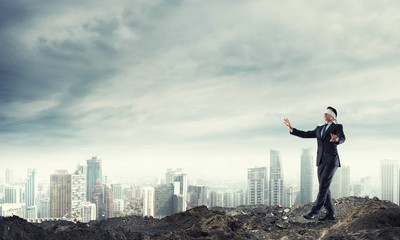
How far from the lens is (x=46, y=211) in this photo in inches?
1239

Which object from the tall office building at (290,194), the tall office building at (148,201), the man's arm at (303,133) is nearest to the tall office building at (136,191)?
the tall office building at (148,201)

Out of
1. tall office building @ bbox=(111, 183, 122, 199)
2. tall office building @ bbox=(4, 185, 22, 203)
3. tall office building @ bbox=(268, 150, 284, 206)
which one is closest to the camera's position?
tall office building @ bbox=(268, 150, 284, 206)

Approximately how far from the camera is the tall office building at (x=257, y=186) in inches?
758

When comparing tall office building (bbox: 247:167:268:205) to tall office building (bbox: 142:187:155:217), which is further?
tall office building (bbox: 142:187:155:217)

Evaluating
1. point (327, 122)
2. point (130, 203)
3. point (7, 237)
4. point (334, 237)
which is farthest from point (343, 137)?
point (130, 203)

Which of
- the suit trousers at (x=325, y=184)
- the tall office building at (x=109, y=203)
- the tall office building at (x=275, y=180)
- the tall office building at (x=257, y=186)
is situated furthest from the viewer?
the tall office building at (x=109, y=203)

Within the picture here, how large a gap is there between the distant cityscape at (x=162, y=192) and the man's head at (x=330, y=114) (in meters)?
2.42

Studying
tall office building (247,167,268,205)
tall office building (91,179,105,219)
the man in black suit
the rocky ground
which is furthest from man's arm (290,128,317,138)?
tall office building (91,179,105,219)

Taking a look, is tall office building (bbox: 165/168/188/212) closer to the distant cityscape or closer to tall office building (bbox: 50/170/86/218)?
the distant cityscape

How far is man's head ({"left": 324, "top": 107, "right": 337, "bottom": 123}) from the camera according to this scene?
33.9 ft

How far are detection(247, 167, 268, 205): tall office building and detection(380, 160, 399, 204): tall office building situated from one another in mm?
7406

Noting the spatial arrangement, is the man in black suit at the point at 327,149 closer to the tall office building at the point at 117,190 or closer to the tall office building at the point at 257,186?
the tall office building at the point at 257,186

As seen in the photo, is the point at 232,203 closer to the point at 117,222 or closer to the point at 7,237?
the point at 117,222

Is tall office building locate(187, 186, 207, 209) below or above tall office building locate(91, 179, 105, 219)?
above
